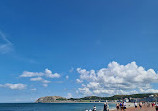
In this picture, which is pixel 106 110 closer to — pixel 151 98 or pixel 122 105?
pixel 122 105

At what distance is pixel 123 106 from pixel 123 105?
21 cm

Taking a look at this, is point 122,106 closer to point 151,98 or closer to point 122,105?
point 122,105

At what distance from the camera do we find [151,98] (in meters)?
160

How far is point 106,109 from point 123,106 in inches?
156

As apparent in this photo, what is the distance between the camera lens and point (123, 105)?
3359 centimetres

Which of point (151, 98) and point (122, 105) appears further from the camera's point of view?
point (151, 98)

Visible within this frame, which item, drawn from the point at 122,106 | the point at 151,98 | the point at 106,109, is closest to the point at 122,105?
the point at 122,106

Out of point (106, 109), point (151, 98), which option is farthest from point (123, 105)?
point (151, 98)

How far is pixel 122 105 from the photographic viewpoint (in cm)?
3375

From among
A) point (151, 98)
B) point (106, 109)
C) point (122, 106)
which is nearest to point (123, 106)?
point (122, 106)

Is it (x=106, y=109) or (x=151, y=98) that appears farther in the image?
(x=151, y=98)

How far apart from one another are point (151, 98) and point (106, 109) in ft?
483

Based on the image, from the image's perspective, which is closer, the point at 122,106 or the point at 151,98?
the point at 122,106

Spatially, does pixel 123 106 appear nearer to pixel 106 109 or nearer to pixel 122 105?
pixel 122 105
